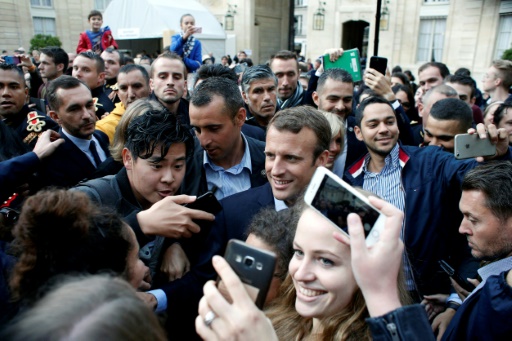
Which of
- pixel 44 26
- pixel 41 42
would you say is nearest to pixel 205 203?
pixel 41 42

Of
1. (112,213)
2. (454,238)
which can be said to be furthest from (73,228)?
(454,238)

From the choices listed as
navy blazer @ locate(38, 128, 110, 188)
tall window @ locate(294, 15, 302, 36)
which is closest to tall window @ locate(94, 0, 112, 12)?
tall window @ locate(294, 15, 302, 36)

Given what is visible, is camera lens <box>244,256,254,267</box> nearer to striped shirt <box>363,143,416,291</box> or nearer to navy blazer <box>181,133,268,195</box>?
navy blazer <box>181,133,268,195</box>

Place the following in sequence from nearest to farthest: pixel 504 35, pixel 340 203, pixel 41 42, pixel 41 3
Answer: pixel 340 203 < pixel 504 35 < pixel 41 42 < pixel 41 3

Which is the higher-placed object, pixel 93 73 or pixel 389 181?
pixel 93 73

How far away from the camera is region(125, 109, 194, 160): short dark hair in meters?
2.19

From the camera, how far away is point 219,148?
9.18ft

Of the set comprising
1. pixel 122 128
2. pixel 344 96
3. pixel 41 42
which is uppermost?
pixel 41 42

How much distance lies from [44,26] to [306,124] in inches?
1071

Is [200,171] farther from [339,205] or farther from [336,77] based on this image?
[336,77]

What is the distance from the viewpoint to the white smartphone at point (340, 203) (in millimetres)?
1155

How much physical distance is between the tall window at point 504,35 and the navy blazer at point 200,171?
18.1m

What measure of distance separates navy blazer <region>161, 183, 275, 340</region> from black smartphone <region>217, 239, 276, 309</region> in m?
1.00

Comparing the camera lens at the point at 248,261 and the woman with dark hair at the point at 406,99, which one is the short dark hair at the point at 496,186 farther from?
the woman with dark hair at the point at 406,99
